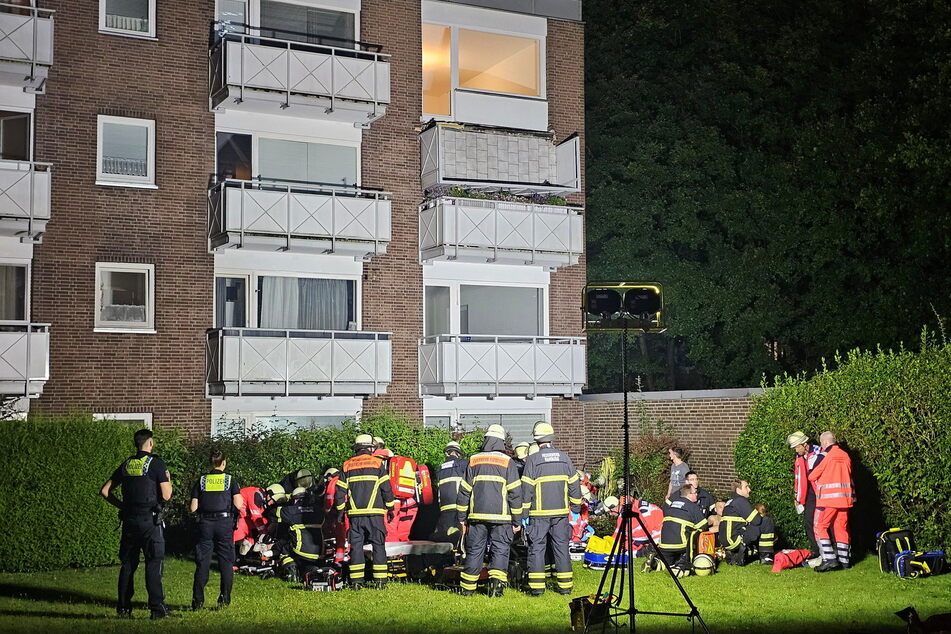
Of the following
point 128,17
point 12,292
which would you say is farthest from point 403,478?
point 128,17

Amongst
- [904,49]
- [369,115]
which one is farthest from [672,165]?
[369,115]

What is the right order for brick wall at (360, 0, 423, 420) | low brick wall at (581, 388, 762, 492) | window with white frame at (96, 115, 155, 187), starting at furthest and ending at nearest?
brick wall at (360, 0, 423, 420) → window with white frame at (96, 115, 155, 187) → low brick wall at (581, 388, 762, 492)

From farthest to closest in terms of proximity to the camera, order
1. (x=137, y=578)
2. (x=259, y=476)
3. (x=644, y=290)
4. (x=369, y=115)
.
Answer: (x=369, y=115), (x=259, y=476), (x=137, y=578), (x=644, y=290)

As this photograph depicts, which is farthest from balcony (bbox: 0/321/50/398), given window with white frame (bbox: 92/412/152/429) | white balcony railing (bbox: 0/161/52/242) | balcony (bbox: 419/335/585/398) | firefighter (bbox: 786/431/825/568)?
firefighter (bbox: 786/431/825/568)

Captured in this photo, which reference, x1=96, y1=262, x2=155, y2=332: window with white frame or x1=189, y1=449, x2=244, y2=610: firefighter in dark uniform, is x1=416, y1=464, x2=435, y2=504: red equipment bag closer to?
x1=189, y1=449, x2=244, y2=610: firefighter in dark uniform

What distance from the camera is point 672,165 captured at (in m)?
37.0

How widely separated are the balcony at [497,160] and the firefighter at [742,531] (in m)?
10.6

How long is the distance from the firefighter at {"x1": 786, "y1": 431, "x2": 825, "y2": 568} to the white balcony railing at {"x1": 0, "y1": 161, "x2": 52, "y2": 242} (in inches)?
582

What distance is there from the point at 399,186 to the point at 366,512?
1228cm

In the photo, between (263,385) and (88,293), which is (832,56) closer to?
(263,385)

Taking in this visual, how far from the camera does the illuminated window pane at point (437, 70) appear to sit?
28.7 m

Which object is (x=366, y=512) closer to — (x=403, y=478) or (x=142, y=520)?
(x=403, y=478)

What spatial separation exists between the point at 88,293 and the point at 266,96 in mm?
5598

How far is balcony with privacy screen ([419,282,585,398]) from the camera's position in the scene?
88.1ft
